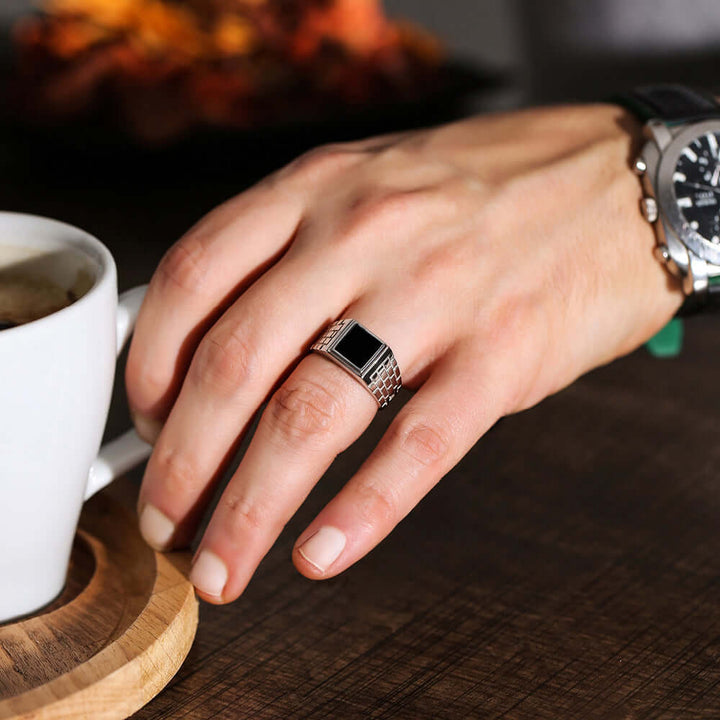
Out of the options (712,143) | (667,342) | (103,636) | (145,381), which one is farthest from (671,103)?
(103,636)

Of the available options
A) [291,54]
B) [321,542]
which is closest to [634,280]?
[321,542]

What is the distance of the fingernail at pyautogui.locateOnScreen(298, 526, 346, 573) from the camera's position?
21.3 inches

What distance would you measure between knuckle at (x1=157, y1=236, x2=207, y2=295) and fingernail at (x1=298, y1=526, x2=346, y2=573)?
0.58 feet

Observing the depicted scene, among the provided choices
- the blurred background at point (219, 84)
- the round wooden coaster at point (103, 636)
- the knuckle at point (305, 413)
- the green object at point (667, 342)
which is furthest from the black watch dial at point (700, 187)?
the blurred background at point (219, 84)

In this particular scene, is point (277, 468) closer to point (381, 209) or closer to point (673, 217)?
point (381, 209)

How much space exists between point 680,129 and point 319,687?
0.49 meters

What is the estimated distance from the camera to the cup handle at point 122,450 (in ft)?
1.97

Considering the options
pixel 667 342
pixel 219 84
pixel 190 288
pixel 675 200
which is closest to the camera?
pixel 190 288

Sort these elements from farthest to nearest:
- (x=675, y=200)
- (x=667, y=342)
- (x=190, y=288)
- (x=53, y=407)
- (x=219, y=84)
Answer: (x=219, y=84)
(x=667, y=342)
(x=675, y=200)
(x=190, y=288)
(x=53, y=407)

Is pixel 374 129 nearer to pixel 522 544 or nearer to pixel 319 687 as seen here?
pixel 522 544

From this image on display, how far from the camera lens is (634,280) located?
0.73 meters

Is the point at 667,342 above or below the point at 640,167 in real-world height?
below

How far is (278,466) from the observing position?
0.57 metres

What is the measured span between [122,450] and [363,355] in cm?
17
